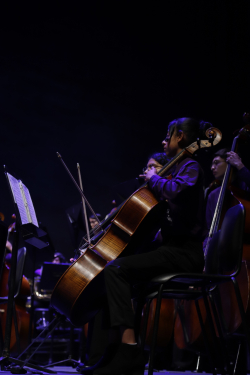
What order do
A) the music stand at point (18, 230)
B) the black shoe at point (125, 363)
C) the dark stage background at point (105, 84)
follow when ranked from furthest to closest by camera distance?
the dark stage background at point (105, 84) → the music stand at point (18, 230) → the black shoe at point (125, 363)

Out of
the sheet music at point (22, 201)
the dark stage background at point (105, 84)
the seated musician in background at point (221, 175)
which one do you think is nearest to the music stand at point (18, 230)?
the sheet music at point (22, 201)

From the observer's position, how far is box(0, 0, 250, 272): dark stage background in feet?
17.0

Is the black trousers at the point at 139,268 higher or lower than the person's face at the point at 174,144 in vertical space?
lower

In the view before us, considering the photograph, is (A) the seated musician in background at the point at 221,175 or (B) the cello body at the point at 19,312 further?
(B) the cello body at the point at 19,312

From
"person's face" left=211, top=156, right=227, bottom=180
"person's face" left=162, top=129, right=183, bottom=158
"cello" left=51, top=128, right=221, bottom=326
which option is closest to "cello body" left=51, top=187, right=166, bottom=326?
"cello" left=51, top=128, right=221, bottom=326

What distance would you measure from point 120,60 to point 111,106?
730mm

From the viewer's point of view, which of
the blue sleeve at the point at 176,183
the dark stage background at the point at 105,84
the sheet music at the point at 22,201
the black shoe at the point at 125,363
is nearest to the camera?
the black shoe at the point at 125,363

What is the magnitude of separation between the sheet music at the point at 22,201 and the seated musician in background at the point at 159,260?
732mm

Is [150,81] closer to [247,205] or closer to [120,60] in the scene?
[120,60]

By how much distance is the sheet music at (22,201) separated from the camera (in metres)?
2.33

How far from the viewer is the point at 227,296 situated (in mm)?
2367

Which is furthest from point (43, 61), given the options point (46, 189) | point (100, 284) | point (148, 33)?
point (100, 284)

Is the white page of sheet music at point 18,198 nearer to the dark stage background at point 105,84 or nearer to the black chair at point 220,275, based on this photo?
the black chair at point 220,275

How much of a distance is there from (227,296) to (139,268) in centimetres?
90
